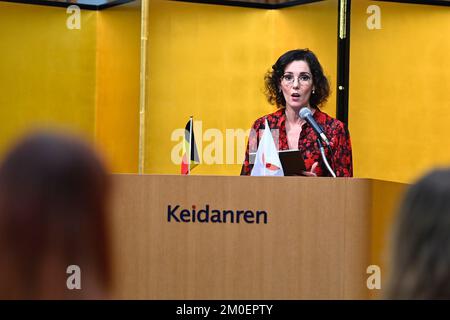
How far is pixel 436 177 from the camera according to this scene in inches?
41.0

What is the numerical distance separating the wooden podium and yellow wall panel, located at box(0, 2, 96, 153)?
2878mm

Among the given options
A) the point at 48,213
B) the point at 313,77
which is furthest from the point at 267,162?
the point at 48,213

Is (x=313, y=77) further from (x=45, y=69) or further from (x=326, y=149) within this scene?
(x=45, y=69)

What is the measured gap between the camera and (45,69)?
5953 mm

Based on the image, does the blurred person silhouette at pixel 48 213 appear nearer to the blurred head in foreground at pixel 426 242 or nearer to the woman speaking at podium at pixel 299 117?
the blurred head in foreground at pixel 426 242

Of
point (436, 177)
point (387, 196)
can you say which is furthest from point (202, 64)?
point (436, 177)

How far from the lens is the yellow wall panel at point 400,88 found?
5758 millimetres

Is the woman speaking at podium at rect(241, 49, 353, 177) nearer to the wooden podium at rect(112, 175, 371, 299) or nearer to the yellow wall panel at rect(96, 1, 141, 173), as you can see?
the yellow wall panel at rect(96, 1, 141, 173)

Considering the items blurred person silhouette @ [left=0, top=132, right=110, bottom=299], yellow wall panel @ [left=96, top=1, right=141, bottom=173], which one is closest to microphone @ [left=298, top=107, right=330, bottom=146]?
yellow wall panel @ [left=96, top=1, right=141, bottom=173]

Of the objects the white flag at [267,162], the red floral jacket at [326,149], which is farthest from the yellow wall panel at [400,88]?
the white flag at [267,162]

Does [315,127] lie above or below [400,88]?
below

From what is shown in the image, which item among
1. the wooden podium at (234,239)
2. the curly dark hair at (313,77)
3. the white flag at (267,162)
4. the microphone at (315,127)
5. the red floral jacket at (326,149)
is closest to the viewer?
the wooden podium at (234,239)

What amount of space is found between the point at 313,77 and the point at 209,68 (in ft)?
3.13

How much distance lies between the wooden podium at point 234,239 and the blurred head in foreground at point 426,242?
2092 millimetres
